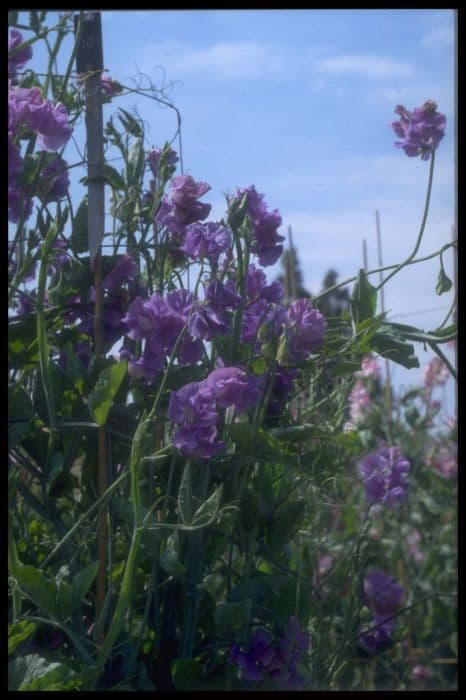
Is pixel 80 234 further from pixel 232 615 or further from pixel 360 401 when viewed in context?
pixel 360 401

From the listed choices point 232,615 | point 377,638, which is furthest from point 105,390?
point 377,638

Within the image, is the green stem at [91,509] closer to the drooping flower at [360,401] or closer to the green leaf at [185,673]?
the green leaf at [185,673]

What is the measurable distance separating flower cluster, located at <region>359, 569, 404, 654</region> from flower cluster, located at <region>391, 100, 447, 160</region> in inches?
33.3

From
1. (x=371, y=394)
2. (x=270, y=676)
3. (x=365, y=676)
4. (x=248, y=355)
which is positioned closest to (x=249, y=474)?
(x=248, y=355)

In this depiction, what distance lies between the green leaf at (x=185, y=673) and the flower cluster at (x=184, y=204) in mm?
613

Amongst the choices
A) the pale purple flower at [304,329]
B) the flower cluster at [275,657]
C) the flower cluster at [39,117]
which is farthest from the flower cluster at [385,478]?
the flower cluster at [39,117]

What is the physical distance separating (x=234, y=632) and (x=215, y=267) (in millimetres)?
523

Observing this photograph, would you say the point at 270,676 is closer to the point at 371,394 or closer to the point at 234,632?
the point at 234,632

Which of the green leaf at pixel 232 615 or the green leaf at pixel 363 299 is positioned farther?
the green leaf at pixel 363 299

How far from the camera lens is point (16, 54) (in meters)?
1.50

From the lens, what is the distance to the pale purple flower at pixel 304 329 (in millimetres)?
1272

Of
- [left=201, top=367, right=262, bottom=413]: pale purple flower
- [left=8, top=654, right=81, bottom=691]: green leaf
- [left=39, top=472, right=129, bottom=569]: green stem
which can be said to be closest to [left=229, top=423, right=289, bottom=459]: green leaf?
[left=201, top=367, right=262, bottom=413]: pale purple flower

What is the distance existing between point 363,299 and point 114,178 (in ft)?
1.48

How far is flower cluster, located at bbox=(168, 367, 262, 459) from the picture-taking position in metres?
1.19
